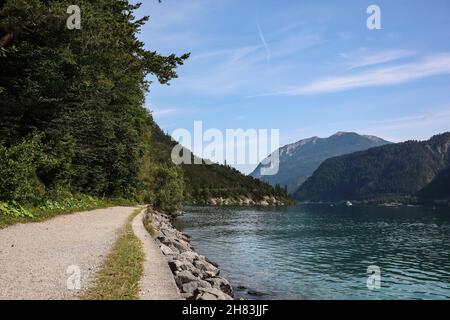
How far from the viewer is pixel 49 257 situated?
668 inches

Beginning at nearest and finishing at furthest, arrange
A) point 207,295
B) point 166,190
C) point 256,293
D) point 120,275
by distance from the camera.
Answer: point 120,275, point 207,295, point 256,293, point 166,190

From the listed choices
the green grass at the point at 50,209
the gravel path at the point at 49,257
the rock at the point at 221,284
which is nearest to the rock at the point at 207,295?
the gravel path at the point at 49,257

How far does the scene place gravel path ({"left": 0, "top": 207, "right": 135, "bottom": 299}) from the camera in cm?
1197

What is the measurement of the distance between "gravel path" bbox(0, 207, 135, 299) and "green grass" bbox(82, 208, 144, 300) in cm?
38

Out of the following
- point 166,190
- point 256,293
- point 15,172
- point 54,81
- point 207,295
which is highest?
point 54,81

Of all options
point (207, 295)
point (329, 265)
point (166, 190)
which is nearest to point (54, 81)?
point (207, 295)

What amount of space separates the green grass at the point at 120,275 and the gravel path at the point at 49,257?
0.38 meters

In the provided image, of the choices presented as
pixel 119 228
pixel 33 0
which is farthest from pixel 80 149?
pixel 33 0

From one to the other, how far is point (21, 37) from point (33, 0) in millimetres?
8418

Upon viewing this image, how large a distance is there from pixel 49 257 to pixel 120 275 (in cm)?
457

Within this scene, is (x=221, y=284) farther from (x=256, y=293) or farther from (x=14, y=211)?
(x=14, y=211)

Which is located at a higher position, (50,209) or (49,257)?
(50,209)

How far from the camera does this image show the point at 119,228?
29469 millimetres
